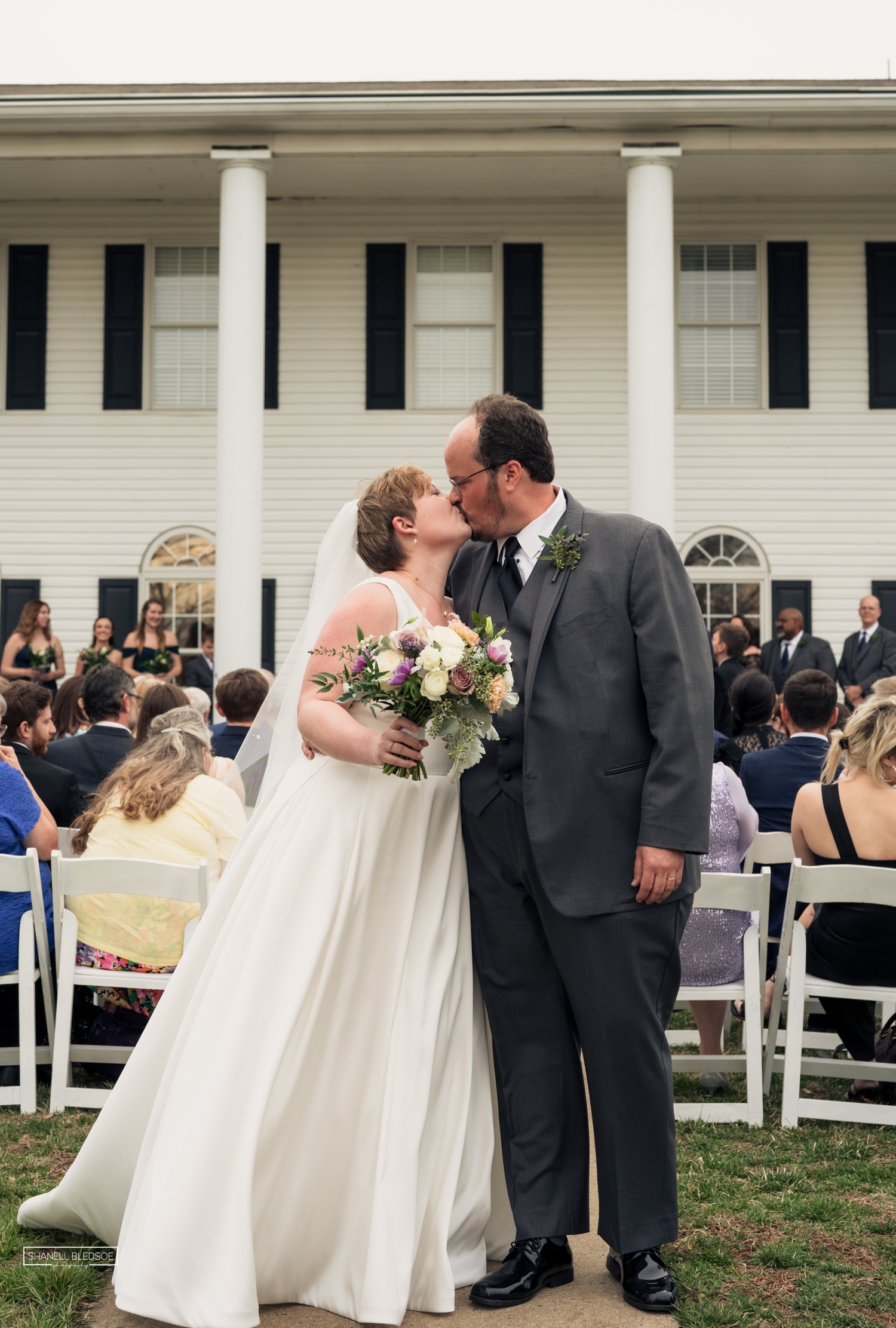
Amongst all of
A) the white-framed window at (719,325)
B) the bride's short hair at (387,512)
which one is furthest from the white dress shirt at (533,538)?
the white-framed window at (719,325)

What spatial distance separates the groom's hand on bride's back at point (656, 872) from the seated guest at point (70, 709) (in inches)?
218

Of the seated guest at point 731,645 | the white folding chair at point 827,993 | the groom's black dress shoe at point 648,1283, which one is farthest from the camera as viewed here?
the seated guest at point 731,645

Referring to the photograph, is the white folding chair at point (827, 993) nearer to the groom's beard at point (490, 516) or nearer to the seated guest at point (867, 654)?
the groom's beard at point (490, 516)

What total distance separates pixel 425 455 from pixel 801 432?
4568mm

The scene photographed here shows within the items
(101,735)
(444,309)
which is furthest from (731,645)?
(101,735)

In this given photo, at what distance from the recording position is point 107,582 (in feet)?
53.4

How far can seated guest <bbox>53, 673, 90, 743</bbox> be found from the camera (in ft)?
27.4

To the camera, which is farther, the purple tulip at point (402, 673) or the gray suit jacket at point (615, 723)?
the gray suit jacket at point (615, 723)

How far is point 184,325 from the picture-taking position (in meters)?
16.5

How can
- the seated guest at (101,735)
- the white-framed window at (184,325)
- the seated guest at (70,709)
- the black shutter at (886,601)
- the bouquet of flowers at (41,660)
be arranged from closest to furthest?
the seated guest at (101,735), the seated guest at (70,709), the bouquet of flowers at (41,660), the black shutter at (886,601), the white-framed window at (184,325)

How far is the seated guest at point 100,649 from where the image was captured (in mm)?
14188

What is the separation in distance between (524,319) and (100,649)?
646 cm

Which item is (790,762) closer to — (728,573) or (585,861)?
(585,861)

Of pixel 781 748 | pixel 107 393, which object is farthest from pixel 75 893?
pixel 107 393
